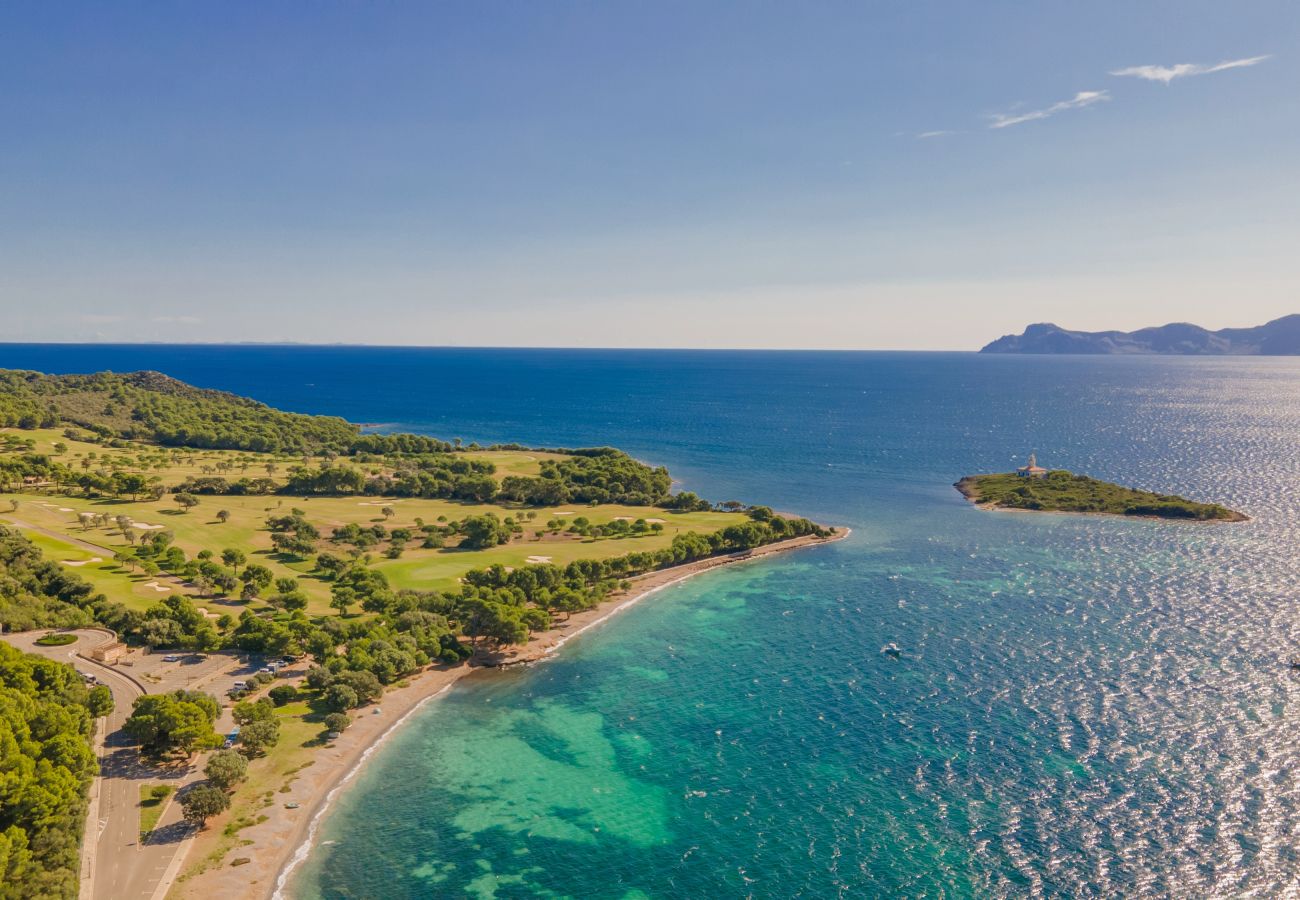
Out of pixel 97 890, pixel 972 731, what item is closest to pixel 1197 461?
pixel 972 731

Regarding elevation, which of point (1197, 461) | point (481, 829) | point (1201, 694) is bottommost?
point (481, 829)

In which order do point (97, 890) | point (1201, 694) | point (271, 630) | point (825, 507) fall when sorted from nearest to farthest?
1. point (97, 890)
2. point (1201, 694)
3. point (271, 630)
4. point (825, 507)

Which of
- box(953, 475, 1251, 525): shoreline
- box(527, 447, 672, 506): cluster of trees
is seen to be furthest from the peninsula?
box(953, 475, 1251, 525): shoreline

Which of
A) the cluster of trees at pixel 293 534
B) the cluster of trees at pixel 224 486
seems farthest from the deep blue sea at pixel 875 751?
the cluster of trees at pixel 224 486

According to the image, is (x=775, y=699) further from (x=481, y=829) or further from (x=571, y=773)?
(x=481, y=829)

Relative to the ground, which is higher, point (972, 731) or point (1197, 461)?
point (1197, 461)

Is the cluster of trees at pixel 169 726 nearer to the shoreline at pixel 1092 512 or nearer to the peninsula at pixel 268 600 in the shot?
the peninsula at pixel 268 600
